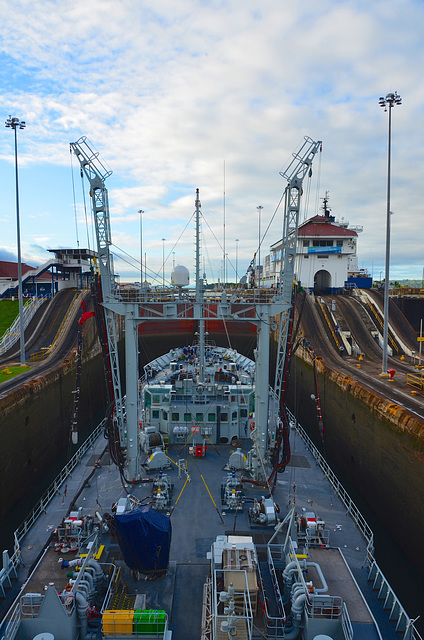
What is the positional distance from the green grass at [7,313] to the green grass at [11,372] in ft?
40.7

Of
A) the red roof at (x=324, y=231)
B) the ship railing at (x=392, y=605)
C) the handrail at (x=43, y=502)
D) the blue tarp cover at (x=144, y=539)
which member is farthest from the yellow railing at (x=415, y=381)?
the red roof at (x=324, y=231)

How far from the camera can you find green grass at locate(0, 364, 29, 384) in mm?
28172

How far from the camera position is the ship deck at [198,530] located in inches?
438

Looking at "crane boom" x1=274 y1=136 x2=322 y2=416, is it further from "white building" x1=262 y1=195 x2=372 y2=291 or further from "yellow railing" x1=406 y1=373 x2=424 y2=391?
"white building" x1=262 y1=195 x2=372 y2=291

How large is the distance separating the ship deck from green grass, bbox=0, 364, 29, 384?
959 cm

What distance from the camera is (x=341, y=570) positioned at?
11.8 metres

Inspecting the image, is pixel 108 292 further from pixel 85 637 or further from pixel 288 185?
pixel 85 637

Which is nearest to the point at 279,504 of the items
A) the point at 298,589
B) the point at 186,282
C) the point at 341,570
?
the point at 341,570

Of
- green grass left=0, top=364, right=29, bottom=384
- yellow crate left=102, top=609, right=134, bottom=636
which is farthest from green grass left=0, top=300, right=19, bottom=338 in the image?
yellow crate left=102, top=609, right=134, bottom=636

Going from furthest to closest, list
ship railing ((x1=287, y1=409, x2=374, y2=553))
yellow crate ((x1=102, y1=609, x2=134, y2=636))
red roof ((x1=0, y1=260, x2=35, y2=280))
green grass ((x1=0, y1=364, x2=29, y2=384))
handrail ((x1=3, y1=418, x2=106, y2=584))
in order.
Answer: red roof ((x1=0, y1=260, x2=35, y2=280)), green grass ((x1=0, y1=364, x2=29, y2=384)), ship railing ((x1=287, y1=409, x2=374, y2=553)), handrail ((x1=3, y1=418, x2=106, y2=584)), yellow crate ((x1=102, y1=609, x2=134, y2=636))

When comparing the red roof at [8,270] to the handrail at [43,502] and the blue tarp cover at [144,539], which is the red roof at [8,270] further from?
the blue tarp cover at [144,539]

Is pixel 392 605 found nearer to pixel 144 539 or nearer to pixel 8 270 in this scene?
pixel 144 539

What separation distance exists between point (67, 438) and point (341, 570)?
24679mm

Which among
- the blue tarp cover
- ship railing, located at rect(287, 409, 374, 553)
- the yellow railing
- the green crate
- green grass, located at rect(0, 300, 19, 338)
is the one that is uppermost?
green grass, located at rect(0, 300, 19, 338)
